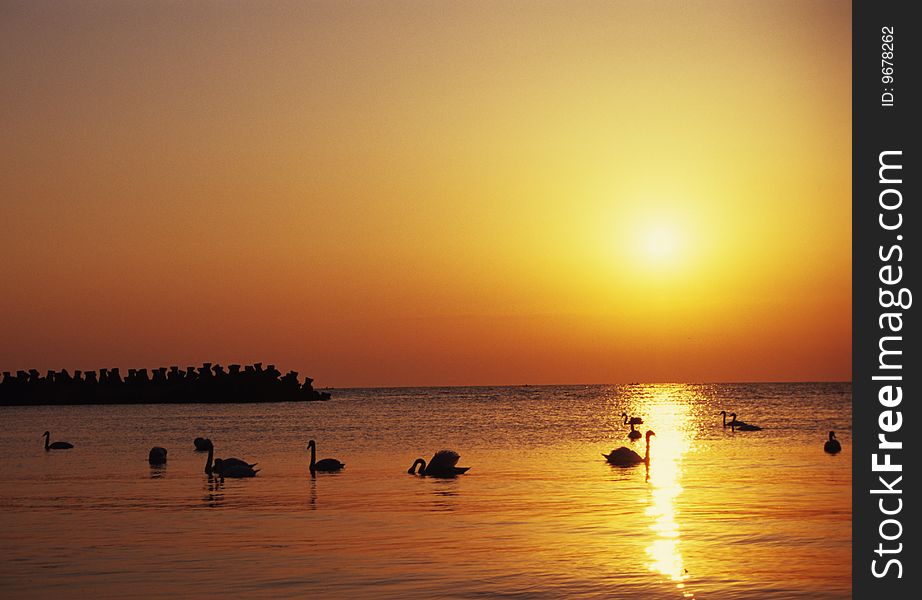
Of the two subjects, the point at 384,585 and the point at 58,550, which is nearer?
the point at 384,585

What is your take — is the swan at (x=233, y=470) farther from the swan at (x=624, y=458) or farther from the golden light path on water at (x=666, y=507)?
the golden light path on water at (x=666, y=507)

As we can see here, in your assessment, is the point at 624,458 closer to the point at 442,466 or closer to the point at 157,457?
the point at 442,466

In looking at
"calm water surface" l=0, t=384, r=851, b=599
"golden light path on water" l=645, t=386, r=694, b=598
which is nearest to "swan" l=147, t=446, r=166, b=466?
"calm water surface" l=0, t=384, r=851, b=599

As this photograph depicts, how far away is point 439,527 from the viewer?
1038 inches

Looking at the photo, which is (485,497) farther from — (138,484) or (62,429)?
(62,429)

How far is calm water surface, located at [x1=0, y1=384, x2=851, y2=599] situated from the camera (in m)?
19.5

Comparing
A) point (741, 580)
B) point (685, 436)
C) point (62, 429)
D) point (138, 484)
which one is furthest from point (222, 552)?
point (62, 429)

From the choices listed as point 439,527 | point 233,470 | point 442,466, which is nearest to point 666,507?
point 439,527

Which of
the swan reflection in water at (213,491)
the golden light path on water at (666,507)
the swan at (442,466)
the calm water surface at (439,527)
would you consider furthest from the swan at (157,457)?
the golden light path on water at (666,507)

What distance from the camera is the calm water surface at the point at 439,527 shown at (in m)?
19.5

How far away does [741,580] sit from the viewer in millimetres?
19484

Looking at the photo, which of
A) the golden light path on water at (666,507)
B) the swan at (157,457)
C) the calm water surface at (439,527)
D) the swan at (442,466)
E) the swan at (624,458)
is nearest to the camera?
the calm water surface at (439,527)
